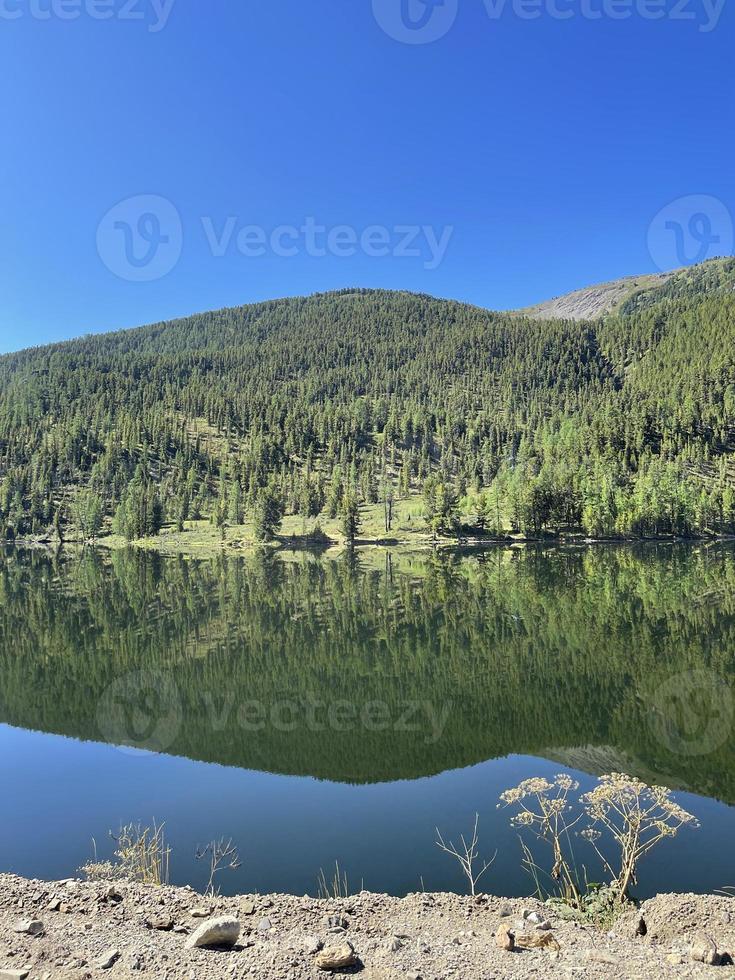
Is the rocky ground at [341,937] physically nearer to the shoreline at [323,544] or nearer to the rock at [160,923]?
the rock at [160,923]

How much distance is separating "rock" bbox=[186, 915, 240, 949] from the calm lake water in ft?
17.0

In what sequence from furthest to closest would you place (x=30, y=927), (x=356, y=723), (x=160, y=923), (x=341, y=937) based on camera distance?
(x=356, y=723) < (x=160, y=923) < (x=341, y=937) < (x=30, y=927)

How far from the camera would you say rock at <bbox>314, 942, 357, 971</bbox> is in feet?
28.3

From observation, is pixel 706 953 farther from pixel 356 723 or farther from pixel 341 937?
pixel 356 723

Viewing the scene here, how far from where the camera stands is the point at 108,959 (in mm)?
8727

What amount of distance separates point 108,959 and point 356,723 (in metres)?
19.5

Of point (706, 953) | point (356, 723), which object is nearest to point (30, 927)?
point (706, 953)

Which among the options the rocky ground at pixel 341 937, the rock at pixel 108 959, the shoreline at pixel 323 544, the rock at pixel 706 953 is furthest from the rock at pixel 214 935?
the shoreline at pixel 323 544

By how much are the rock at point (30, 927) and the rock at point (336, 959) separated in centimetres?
476

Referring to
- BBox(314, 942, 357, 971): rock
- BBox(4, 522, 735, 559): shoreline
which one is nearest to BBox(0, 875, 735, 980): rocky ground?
BBox(314, 942, 357, 971): rock

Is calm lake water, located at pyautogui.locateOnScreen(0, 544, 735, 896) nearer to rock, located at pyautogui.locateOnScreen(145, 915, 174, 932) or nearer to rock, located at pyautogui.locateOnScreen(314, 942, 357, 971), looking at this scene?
rock, located at pyautogui.locateOnScreen(145, 915, 174, 932)

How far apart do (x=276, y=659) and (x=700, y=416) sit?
180044 mm

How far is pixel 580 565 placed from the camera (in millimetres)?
86188

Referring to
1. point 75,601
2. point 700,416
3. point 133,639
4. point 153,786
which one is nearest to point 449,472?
point 700,416
